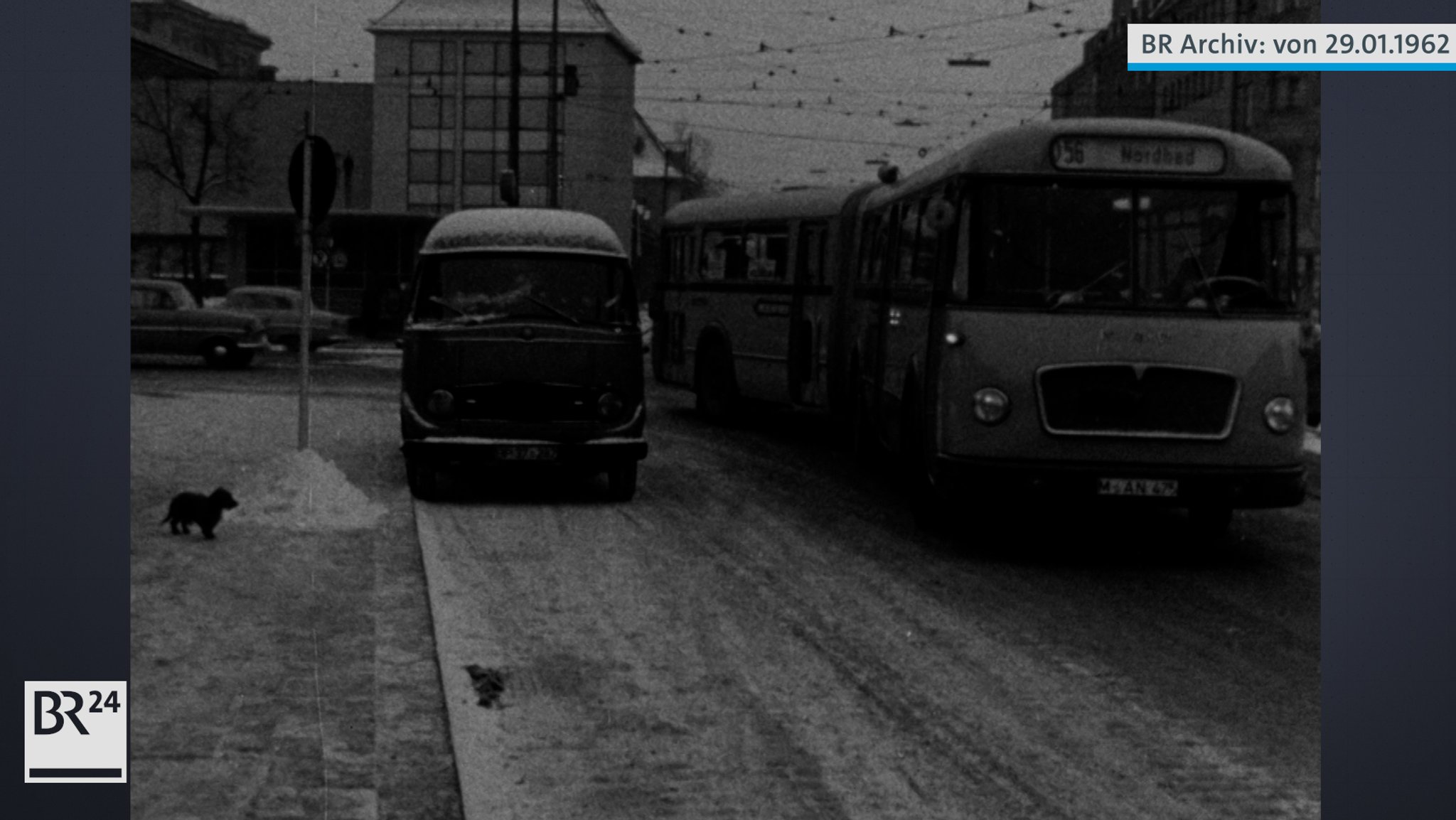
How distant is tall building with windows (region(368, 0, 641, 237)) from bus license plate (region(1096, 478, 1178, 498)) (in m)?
3.48

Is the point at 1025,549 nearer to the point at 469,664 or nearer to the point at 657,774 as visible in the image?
the point at 469,664

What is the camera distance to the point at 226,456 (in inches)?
274

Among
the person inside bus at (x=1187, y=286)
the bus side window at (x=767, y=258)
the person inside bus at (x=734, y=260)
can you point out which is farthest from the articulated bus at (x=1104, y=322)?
the person inside bus at (x=734, y=260)

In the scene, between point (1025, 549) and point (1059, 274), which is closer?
point (1059, 274)

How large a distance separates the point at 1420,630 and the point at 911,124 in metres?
1.60

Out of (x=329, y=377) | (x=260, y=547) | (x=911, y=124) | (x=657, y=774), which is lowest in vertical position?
(x=657, y=774)

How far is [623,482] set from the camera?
Answer: 1232 centimetres

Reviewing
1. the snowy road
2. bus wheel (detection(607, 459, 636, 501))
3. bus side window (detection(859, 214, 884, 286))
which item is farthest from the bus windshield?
bus wheel (detection(607, 459, 636, 501))

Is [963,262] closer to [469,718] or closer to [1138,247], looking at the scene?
[1138,247]

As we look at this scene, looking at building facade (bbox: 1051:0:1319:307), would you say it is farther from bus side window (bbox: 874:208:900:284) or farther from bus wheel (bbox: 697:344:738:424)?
bus wheel (bbox: 697:344:738:424)

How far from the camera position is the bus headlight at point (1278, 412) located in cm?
783

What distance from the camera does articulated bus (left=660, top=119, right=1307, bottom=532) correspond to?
6.65 meters

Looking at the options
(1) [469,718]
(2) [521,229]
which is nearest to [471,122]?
(2) [521,229]

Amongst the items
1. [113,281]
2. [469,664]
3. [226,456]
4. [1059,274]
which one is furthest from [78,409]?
[1059,274]
